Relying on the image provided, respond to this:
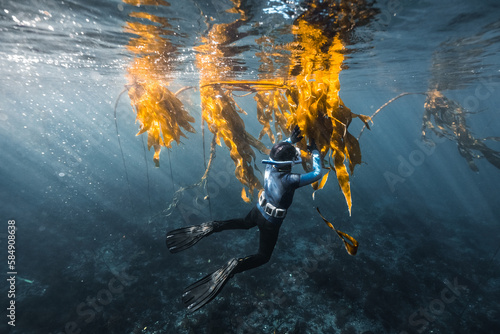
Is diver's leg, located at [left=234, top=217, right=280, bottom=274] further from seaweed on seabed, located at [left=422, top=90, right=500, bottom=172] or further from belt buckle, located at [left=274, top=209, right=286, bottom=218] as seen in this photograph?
seaweed on seabed, located at [left=422, top=90, right=500, bottom=172]

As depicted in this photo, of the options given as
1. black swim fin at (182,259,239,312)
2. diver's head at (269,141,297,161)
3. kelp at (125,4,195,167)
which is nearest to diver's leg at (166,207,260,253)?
black swim fin at (182,259,239,312)

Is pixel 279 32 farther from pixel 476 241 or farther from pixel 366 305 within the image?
pixel 476 241

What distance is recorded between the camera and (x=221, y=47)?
655cm

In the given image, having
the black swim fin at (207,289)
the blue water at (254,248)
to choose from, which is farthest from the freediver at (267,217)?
the blue water at (254,248)

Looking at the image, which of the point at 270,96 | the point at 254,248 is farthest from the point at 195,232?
the point at 254,248

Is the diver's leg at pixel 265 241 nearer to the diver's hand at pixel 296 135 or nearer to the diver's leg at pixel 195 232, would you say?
the diver's leg at pixel 195 232

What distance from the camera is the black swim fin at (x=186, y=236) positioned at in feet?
12.4

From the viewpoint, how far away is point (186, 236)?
3916mm

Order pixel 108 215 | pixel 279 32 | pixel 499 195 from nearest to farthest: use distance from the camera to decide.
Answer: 1. pixel 279 32
2. pixel 108 215
3. pixel 499 195

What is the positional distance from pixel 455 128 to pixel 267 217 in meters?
7.99

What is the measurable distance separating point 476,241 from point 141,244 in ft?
54.3

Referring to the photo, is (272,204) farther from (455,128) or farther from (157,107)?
(455,128)

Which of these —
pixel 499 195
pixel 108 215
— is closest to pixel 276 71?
pixel 108 215

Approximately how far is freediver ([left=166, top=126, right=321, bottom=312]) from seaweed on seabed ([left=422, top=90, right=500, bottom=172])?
6.80 metres
